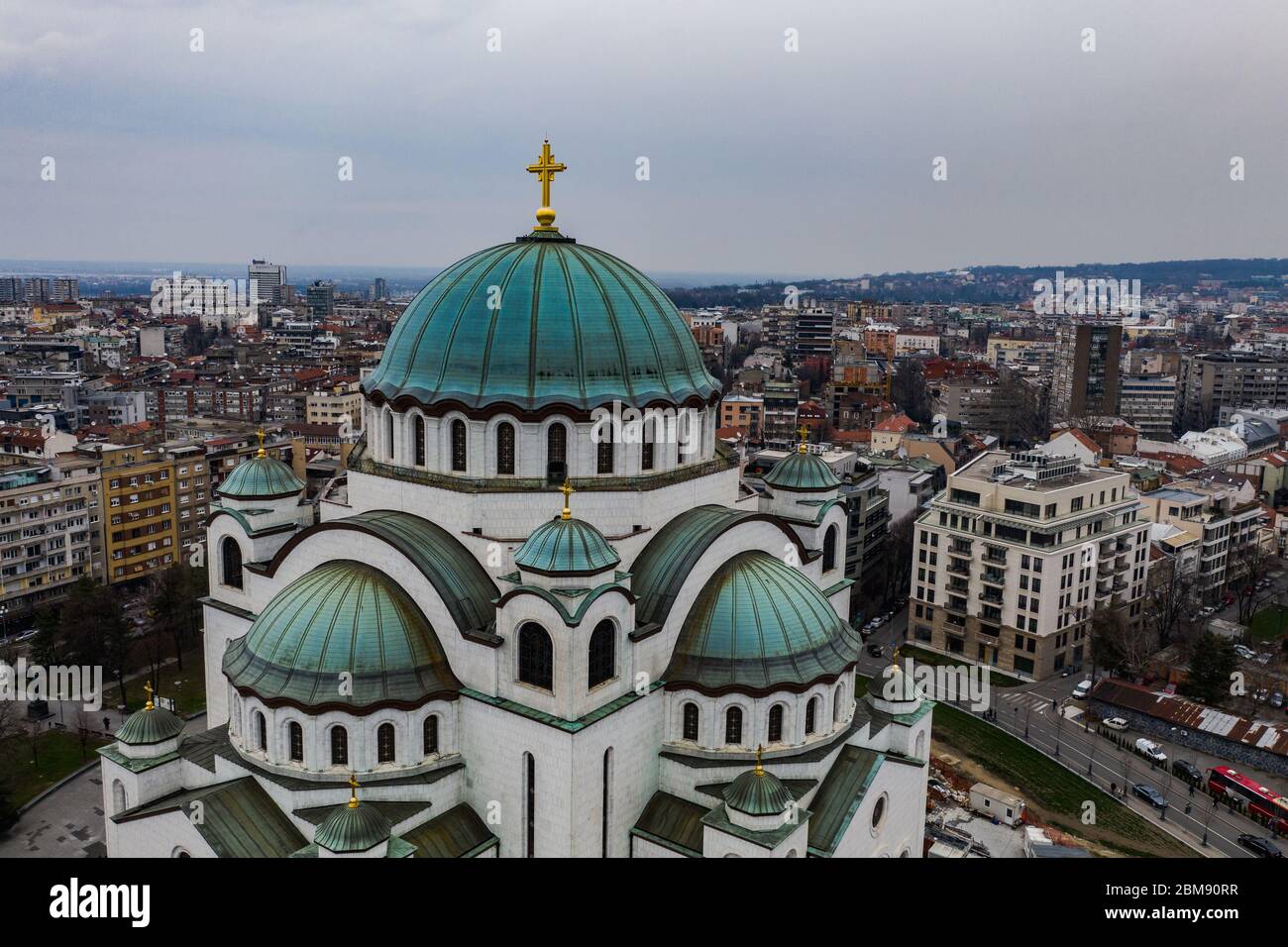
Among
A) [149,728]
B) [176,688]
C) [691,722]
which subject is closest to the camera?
[691,722]

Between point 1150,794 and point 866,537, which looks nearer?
point 1150,794

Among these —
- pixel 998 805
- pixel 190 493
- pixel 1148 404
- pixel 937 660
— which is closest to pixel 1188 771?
pixel 998 805

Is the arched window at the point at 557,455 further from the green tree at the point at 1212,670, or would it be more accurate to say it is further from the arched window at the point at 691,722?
the green tree at the point at 1212,670

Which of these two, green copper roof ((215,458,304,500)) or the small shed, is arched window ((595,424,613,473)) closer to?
green copper roof ((215,458,304,500))

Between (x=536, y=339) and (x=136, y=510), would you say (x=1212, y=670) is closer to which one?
(x=536, y=339)

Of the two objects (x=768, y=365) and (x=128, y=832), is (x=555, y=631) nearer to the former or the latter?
(x=128, y=832)
